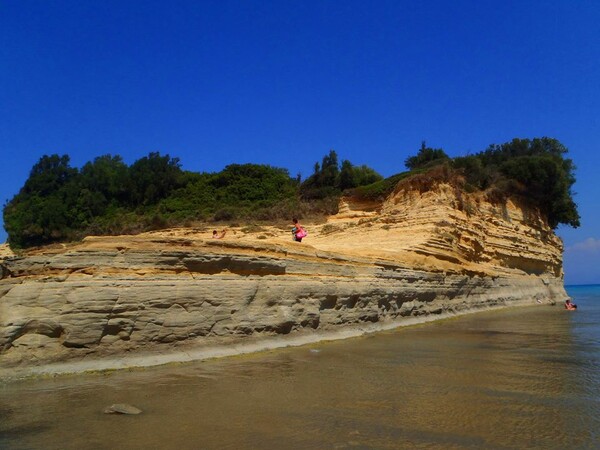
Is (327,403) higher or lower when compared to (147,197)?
lower

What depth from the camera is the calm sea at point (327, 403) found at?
4543 mm

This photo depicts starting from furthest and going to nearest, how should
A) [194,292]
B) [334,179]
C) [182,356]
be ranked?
[334,179] < [194,292] < [182,356]

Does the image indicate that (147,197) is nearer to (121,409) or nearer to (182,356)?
(182,356)

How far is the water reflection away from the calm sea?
17mm

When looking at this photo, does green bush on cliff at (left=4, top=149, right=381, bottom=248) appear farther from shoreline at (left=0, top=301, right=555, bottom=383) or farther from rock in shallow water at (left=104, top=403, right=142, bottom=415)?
rock in shallow water at (left=104, top=403, right=142, bottom=415)

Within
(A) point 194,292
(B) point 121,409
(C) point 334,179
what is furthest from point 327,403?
(C) point 334,179

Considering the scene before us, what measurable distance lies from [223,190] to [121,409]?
31.3 metres

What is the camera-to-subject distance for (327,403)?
5805 mm

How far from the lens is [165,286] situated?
8.31 meters

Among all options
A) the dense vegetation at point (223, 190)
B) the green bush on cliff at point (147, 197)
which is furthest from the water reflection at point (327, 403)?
the green bush on cliff at point (147, 197)

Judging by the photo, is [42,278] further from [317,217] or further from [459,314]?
[317,217]

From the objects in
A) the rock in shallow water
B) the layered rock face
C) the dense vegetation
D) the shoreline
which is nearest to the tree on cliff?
the dense vegetation

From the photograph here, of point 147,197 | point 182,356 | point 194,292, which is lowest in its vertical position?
point 182,356

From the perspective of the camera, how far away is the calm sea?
4543 mm
